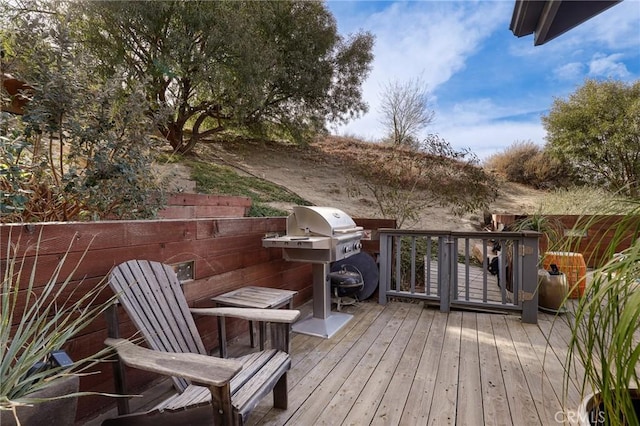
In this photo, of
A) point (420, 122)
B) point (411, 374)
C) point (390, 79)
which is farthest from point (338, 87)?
point (411, 374)

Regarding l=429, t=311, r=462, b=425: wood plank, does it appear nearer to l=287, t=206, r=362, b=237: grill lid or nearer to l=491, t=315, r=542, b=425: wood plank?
l=491, t=315, r=542, b=425: wood plank

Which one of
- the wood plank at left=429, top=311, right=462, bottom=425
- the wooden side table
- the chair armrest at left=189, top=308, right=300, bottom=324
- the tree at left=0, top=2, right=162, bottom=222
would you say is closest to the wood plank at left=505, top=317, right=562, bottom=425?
the wood plank at left=429, top=311, right=462, bottom=425

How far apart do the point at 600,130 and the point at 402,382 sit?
13.1m

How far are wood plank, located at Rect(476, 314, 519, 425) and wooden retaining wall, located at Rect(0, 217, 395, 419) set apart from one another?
6.22ft

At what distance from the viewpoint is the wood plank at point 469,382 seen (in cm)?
184

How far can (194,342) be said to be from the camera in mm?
1926

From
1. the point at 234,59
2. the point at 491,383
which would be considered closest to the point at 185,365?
the point at 491,383

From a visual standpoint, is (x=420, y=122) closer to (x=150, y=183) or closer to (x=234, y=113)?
(x=234, y=113)

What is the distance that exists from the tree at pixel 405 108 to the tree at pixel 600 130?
4794 millimetres

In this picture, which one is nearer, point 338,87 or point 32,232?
point 32,232

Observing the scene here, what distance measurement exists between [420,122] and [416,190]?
7006 mm

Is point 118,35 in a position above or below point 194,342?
above

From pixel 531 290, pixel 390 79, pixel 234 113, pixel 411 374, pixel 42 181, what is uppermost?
pixel 390 79

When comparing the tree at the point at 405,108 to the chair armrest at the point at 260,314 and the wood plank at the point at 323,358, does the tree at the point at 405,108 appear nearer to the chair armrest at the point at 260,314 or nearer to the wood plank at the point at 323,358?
the wood plank at the point at 323,358
